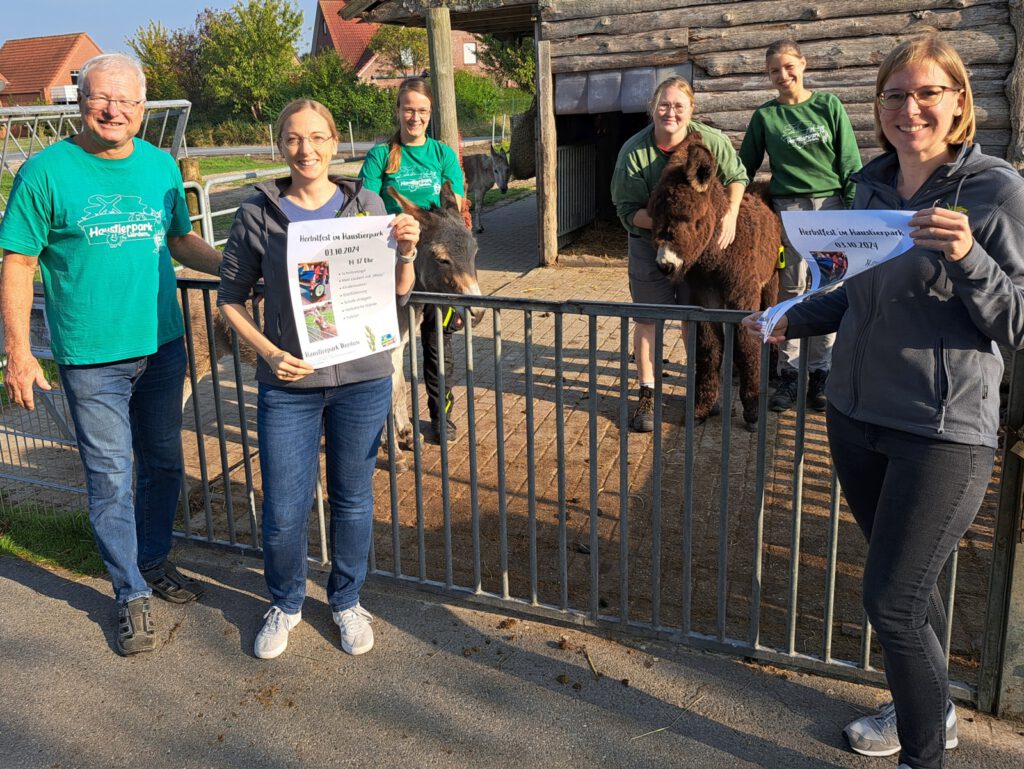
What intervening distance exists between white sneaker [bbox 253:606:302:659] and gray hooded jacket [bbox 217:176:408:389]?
106cm

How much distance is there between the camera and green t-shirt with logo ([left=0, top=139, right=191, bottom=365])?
3.49 m

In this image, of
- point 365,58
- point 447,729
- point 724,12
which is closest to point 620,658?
point 447,729

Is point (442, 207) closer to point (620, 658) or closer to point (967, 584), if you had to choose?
point (620, 658)

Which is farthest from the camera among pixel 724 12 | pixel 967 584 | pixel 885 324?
pixel 724 12

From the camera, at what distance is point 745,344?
6.15 m

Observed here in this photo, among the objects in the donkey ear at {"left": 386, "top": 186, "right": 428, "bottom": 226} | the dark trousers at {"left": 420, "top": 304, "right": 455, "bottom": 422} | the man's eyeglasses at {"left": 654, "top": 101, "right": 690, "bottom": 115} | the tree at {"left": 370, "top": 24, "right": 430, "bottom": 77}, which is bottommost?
the dark trousers at {"left": 420, "top": 304, "right": 455, "bottom": 422}

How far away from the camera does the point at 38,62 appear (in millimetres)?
66812

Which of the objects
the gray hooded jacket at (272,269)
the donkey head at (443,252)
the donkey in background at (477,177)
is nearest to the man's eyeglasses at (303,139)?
the gray hooded jacket at (272,269)

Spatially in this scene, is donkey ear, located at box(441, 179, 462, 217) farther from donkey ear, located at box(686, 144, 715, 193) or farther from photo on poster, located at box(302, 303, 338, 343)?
photo on poster, located at box(302, 303, 338, 343)

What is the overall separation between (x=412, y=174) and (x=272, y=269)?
90.3 inches

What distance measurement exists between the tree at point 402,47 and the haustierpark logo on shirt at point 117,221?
4863 centimetres

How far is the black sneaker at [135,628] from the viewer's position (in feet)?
12.5

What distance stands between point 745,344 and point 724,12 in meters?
6.05

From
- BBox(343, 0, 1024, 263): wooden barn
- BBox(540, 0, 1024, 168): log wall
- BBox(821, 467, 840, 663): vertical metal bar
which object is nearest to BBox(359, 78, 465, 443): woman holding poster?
BBox(821, 467, 840, 663): vertical metal bar
